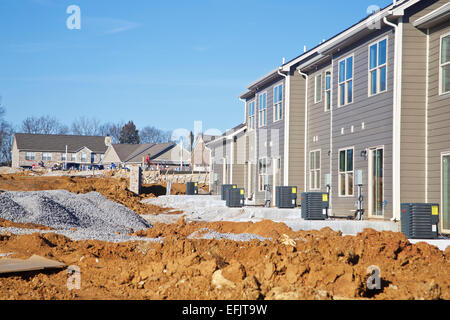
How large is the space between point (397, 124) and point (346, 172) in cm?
405

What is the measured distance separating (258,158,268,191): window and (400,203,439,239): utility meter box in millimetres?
13707

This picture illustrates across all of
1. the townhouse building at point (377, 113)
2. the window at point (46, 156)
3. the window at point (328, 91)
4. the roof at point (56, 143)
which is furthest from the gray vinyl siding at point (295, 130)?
the window at point (46, 156)

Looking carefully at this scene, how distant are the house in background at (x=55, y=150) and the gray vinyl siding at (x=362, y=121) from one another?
65.9m

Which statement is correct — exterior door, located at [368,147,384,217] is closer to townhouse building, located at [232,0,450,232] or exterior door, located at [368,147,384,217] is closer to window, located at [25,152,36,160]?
townhouse building, located at [232,0,450,232]

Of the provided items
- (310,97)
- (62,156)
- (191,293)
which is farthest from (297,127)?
(62,156)

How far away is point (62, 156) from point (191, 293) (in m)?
83.3

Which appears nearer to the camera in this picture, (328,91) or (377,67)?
(377,67)

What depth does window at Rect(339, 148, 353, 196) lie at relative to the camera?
19.2m

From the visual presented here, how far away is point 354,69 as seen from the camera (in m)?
19.0

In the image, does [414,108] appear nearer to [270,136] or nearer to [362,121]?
[362,121]

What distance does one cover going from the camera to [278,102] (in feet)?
84.9

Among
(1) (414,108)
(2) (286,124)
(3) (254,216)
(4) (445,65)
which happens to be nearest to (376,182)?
(1) (414,108)

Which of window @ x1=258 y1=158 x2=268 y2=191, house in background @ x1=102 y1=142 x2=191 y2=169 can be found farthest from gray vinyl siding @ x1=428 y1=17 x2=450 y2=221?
house in background @ x1=102 y1=142 x2=191 y2=169
